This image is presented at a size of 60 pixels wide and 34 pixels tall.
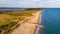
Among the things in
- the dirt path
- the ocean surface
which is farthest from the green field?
the ocean surface

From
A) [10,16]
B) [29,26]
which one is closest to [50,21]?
[29,26]

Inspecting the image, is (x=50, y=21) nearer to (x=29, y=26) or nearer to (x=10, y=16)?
(x=29, y=26)

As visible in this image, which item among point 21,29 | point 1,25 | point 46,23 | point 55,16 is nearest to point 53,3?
point 55,16

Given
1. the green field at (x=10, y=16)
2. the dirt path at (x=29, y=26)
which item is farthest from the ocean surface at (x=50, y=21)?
the green field at (x=10, y=16)

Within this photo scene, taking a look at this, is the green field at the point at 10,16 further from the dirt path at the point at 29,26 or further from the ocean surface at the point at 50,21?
the ocean surface at the point at 50,21

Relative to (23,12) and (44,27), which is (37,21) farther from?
(23,12)
